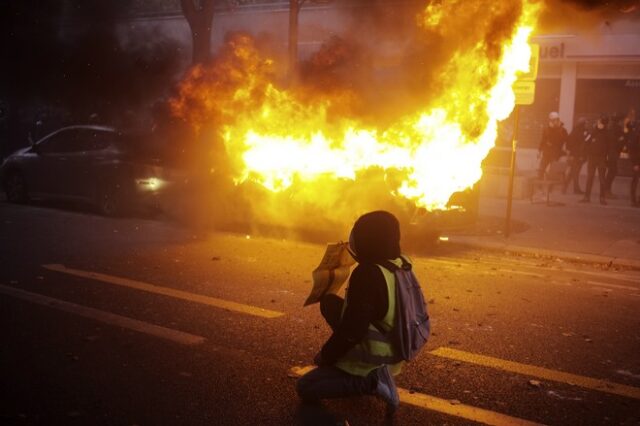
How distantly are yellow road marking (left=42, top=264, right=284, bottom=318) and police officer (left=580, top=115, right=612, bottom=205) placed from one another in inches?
451

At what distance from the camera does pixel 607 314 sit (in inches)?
273

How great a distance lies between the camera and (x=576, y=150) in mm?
17109

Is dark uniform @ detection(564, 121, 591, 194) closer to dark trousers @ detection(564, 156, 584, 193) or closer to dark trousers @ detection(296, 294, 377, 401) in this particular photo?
dark trousers @ detection(564, 156, 584, 193)

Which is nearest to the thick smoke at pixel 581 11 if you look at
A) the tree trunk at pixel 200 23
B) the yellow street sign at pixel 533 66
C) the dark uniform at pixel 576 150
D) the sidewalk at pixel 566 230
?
the yellow street sign at pixel 533 66

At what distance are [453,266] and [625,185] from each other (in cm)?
1084

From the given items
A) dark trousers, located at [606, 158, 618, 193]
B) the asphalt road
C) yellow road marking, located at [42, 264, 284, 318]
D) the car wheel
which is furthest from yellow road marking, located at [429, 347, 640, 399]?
dark trousers, located at [606, 158, 618, 193]

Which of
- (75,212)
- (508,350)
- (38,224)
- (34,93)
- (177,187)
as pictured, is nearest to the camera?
(508,350)

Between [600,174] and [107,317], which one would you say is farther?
[600,174]

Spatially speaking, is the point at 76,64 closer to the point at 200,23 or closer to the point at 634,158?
the point at 200,23

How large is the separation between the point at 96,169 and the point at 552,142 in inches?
416

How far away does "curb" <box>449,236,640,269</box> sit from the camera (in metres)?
9.98

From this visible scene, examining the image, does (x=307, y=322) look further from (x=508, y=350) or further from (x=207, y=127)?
(x=207, y=127)

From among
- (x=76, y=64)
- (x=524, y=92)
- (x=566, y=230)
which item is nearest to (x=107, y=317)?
(x=524, y=92)

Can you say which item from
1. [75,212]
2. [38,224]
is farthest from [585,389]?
[75,212]
